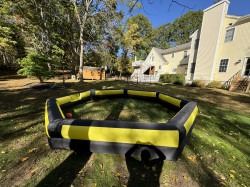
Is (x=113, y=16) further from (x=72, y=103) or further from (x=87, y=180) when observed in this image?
(x=87, y=180)

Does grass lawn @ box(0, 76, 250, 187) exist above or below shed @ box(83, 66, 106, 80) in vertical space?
below

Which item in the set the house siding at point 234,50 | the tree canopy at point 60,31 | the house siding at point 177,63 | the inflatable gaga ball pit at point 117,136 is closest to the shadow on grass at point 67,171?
the inflatable gaga ball pit at point 117,136

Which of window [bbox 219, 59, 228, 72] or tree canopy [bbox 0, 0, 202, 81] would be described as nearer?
tree canopy [bbox 0, 0, 202, 81]

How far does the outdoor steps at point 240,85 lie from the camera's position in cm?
1208

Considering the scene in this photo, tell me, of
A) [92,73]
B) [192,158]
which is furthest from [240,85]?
[92,73]

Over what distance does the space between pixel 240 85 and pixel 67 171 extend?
15.1 metres

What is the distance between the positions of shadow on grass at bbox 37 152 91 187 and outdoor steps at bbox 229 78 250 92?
1432cm

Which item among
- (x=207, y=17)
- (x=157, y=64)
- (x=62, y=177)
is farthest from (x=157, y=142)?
(x=157, y=64)

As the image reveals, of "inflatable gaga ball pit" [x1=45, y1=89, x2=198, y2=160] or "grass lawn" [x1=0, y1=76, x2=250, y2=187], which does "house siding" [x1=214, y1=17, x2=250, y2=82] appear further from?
"inflatable gaga ball pit" [x1=45, y1=89, x2=198, y2=160]

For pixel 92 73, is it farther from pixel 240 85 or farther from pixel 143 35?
pixel 143 35

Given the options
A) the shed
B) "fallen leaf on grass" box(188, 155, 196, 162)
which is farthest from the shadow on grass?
the shed

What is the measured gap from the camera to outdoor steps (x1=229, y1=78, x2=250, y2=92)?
1208cm

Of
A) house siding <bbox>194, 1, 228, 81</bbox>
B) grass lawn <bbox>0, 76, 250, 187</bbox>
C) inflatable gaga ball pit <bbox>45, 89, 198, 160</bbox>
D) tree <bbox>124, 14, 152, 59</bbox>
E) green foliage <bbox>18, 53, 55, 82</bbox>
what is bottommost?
grass lawn <bbox>0, 76, 250, 187</bbox>

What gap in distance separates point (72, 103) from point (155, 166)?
13.2ft
